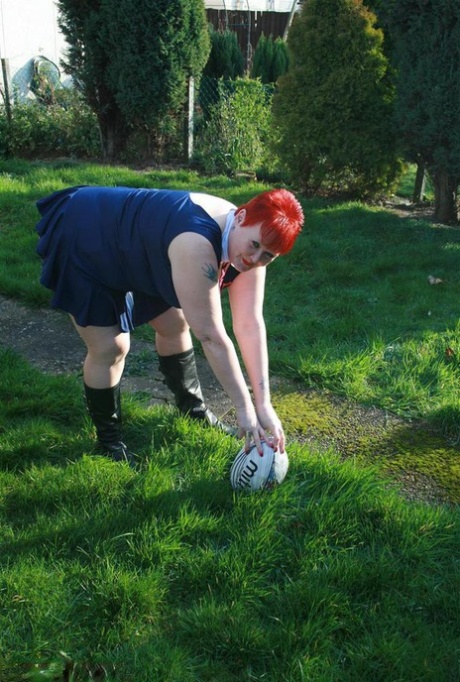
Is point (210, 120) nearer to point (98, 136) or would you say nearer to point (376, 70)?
point (98, 136)

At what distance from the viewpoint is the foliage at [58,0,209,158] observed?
8484 millimetres

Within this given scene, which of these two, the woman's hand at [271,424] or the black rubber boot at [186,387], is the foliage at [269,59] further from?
the woman's hand at [271,424]

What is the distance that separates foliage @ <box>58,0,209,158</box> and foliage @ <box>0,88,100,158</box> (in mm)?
709

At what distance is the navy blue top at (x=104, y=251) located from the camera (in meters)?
2.86

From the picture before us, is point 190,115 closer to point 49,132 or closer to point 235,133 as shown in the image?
point 235,133

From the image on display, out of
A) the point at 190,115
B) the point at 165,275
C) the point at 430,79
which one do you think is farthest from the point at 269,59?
the point at 165,275

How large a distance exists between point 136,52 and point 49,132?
6.92 ft

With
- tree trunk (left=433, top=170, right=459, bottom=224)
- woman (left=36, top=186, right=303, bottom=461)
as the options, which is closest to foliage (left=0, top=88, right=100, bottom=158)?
tree trunk (left=433, top=170, right=459, bottom=224)

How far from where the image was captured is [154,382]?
430 centimetres

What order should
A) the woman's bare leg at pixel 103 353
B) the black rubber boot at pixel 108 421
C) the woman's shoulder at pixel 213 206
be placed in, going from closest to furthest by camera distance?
the woman's shoulder at pixel 213 206 < the woman's bare leg at pixel 103 353 < the black rubber boot at pixel 108 421

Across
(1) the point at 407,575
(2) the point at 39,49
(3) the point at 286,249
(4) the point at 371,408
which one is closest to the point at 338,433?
(4) the point at 371,408

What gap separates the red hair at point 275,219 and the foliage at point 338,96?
5.55 metres

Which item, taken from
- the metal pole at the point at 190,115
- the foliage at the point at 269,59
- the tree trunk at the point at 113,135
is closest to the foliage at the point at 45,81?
the tree trunk at the point at 113,135

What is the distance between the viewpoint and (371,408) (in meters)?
4.09
